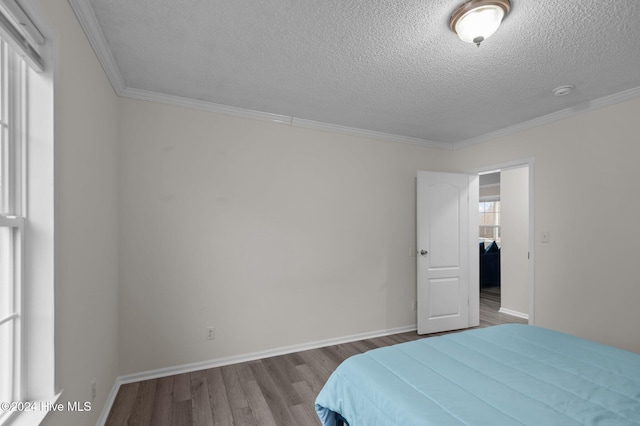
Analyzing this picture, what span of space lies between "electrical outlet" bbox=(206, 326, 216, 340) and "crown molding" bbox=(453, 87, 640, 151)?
12.4ft

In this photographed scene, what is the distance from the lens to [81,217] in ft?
5.18

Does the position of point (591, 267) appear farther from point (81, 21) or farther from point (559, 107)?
point (81, 21)

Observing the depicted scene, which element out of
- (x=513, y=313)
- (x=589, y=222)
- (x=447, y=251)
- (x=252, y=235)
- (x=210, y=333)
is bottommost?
(x=513, y=313)

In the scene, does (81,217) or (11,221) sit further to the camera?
(81,217)

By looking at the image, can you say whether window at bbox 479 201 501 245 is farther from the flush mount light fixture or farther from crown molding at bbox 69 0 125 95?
crown molding at bbox 69 0 125 95

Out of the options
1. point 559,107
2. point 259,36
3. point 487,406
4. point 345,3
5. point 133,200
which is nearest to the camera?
point 487,406

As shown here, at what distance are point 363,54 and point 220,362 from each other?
9.44 ft

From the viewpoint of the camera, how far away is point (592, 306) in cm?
256

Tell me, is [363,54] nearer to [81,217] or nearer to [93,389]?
[81,217]

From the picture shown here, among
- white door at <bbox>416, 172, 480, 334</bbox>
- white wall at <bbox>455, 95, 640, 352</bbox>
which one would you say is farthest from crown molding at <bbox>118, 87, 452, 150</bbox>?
white wall at <bbox>455, 95, 640, 352</bbox>

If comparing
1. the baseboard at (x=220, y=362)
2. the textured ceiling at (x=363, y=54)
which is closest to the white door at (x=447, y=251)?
the baseboard at (x=220, y=362)

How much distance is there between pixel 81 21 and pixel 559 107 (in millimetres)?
3741

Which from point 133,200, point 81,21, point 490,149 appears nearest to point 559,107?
point 490,149

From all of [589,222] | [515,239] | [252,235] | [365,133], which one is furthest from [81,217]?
[515,239]
